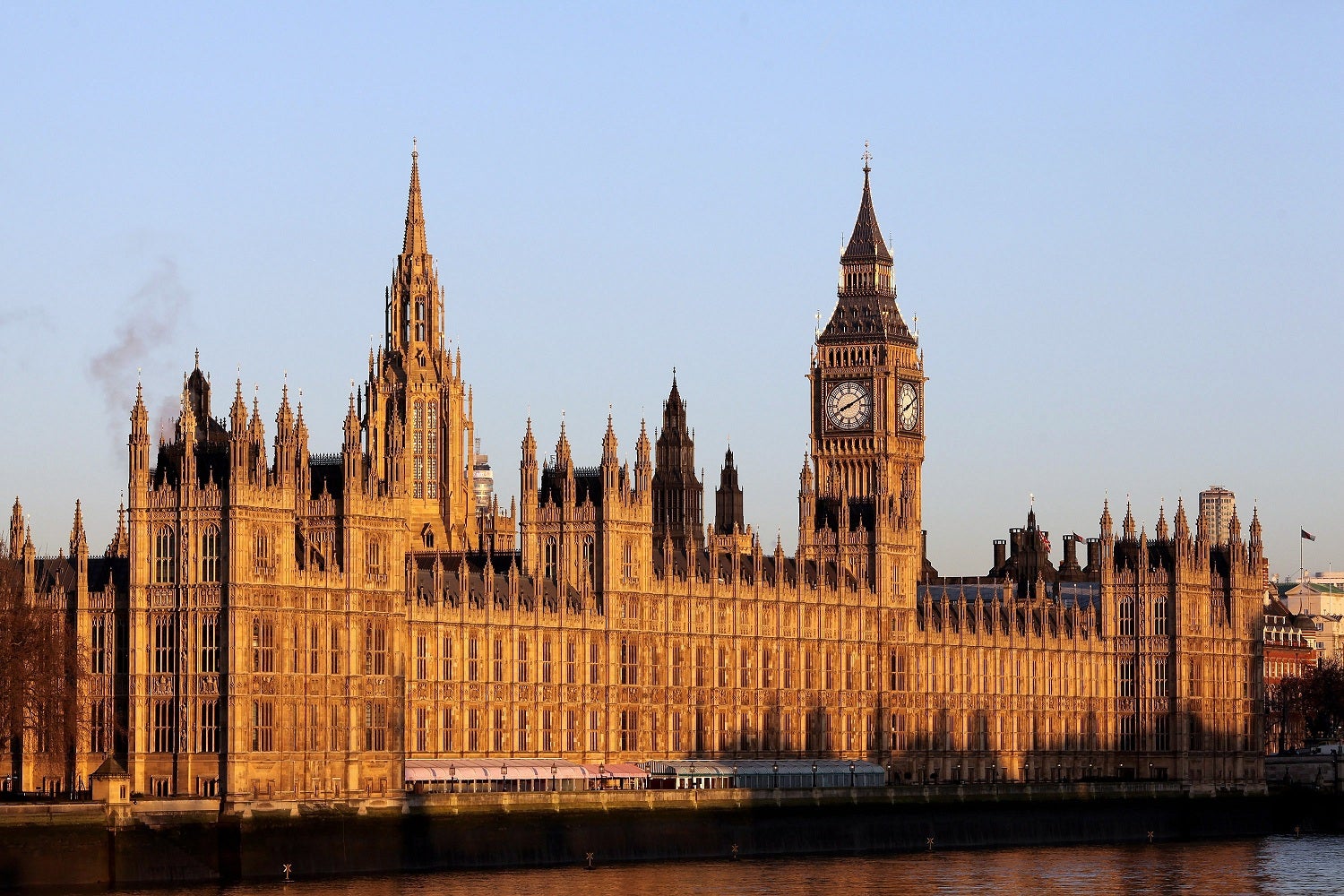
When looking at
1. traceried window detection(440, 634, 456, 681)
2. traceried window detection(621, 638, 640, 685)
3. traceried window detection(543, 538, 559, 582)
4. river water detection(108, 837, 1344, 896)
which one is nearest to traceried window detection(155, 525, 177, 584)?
river water detection(108, 837, 1344, 896)

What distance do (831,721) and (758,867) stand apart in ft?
122

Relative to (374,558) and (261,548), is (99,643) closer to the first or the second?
(261,548)

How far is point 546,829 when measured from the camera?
14550 cm

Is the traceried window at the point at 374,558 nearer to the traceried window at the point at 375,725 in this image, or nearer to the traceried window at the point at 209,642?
the traceried window at the point at 375,725

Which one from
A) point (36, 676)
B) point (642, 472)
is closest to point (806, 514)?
point (642, 472)

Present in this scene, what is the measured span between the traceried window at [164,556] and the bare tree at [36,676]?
476cm

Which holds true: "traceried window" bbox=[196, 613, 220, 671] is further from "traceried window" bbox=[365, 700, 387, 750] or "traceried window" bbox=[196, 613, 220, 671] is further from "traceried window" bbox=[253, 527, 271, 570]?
"traceried window" bbox=[365, 700, 387, 750]

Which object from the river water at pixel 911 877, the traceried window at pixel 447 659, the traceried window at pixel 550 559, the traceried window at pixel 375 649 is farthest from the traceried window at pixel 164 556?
the traceried window at pixel 550 559

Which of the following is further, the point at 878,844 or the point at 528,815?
the point at 878,844

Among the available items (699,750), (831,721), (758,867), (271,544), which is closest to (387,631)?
(271,544)

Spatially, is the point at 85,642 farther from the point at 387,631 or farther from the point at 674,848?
the point at 674,848

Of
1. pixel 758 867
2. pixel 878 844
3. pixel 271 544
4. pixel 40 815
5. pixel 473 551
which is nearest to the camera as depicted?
pixel 40 815

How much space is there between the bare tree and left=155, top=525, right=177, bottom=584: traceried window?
4.76m

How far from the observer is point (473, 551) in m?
182
